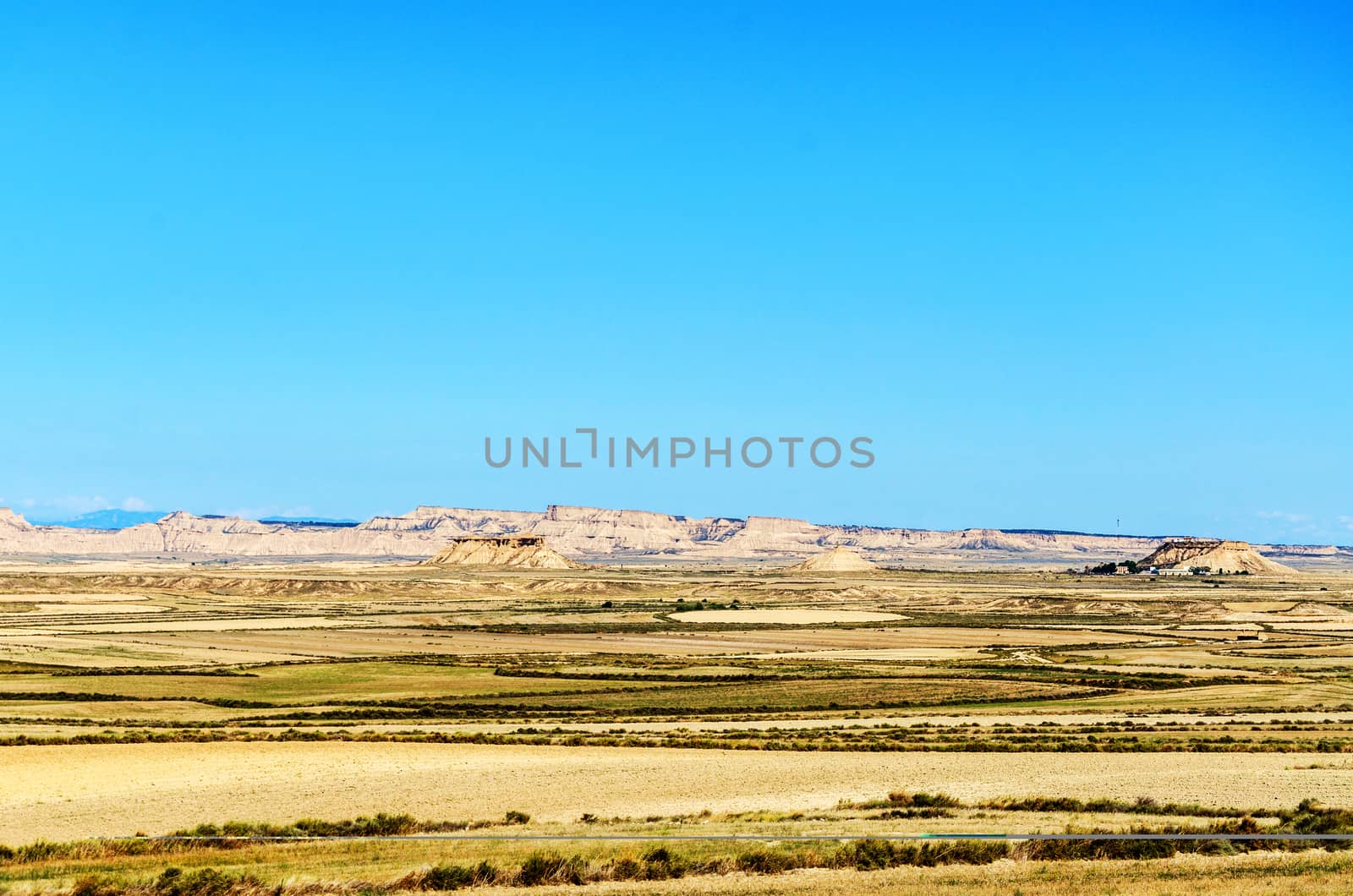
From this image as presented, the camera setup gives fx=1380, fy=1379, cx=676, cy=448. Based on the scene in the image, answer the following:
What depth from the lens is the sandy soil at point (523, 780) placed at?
93.7 ft

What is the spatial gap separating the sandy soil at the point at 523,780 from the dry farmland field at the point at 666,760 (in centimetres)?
15

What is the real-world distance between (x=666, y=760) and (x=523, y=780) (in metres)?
4.71

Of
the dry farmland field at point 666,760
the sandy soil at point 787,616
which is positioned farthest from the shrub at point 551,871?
the sandy soil at point 787,616

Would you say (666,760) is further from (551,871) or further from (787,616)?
(787,616)

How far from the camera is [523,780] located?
3247cm

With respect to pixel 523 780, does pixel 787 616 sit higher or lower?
higher

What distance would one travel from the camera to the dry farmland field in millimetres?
22203

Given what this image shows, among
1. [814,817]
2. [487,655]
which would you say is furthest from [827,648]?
[814,817]

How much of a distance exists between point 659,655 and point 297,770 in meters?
41.5

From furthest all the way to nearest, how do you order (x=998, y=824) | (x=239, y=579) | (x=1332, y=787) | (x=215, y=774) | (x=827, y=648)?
(x=239, y=579) < (x=827, y=648) < (x=215, y=774) < (x=1332, y=787) < (x=998, y=824)

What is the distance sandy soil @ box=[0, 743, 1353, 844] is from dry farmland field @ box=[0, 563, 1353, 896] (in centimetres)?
15

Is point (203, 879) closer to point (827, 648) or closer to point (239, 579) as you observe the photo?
point (827, 648)

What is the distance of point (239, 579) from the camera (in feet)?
505

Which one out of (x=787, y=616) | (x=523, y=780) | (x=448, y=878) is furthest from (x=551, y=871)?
(x=787, y=616)
